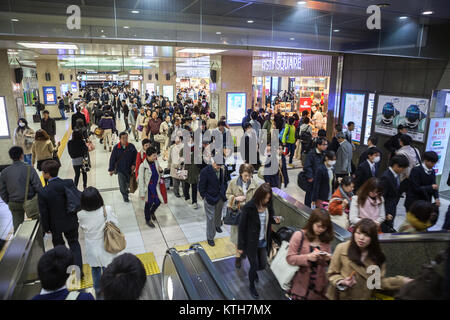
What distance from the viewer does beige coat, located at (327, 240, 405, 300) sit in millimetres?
2924

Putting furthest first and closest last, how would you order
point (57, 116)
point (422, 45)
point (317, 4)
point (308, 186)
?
point (57, 116)
point (422, 45)
point (317, 4)
point (308, 186)

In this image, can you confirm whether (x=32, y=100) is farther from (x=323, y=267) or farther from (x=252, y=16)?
(x=323, y=267)

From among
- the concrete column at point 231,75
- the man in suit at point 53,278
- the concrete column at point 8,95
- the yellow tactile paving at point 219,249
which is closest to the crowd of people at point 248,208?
the man in suit at point 53,278

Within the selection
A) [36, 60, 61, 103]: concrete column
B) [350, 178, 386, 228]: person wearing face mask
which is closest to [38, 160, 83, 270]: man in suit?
[350, 178, 386, 228]: person wearing face mask

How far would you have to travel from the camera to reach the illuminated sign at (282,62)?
44.5 ft

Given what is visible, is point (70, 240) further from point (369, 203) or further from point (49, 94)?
point (49, 94)

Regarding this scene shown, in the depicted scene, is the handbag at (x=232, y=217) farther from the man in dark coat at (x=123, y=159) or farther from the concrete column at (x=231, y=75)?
the concrete column at (x=231, y=75)

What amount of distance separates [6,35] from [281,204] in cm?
650

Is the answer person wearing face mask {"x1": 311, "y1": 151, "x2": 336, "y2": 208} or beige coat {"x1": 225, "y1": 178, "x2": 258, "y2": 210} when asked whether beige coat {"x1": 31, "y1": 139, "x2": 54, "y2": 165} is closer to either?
beige coat {"x1": 225, "y1": 178, "x2": 258, "y2": 210}

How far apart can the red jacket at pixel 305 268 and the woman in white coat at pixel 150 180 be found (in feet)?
11.7

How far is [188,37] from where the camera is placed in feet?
26.0

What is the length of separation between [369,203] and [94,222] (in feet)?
11.6

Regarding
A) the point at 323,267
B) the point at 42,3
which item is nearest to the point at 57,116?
the point at 42,3

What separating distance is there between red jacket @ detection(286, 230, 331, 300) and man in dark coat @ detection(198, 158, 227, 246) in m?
2.38
